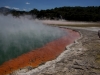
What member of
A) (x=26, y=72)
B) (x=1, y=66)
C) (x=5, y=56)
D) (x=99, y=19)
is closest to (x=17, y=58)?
(x=5, y=56)

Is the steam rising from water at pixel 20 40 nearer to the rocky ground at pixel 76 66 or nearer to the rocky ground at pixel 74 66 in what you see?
the rocky ground at pixel 74 66

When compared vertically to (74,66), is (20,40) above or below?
below

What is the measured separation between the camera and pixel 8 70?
9195 mm

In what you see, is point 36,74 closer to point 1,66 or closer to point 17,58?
point 1,66

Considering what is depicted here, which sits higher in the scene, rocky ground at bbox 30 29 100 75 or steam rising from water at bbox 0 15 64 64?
rocky ground at bbox 30 29 100 75

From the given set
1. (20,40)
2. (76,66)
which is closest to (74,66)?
(76,66)

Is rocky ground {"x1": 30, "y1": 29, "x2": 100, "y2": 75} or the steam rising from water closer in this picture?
rocky ground {"x1": 30, "y1": 29, "x2": 100, "y2": 75}

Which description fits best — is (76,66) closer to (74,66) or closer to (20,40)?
(74,66)

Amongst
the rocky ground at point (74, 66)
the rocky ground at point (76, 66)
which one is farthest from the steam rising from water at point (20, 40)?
the rocky ground at point (76, 66)

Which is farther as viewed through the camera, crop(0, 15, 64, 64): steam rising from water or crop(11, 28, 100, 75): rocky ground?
crop(0, 15, 64, 64): steam rising from water

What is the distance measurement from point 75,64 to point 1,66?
14.1 ft

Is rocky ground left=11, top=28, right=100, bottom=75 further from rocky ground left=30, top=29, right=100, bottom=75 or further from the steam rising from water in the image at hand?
the steam rising from water

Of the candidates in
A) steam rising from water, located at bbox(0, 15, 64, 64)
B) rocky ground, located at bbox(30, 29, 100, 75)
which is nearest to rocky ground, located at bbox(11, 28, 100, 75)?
rocky ground, located at bbox(30, 29, 100, 75)

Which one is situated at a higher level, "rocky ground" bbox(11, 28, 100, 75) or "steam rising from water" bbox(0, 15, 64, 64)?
"rocky ground" bbox(11, 28, 100, 75)
